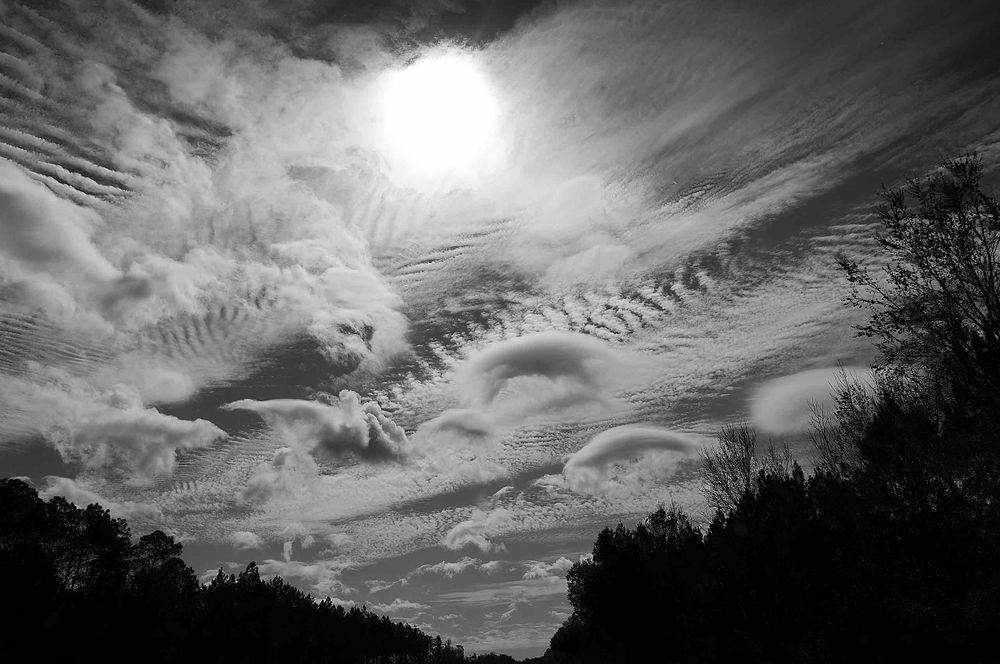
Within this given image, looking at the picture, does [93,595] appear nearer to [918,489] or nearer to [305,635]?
[305,635]

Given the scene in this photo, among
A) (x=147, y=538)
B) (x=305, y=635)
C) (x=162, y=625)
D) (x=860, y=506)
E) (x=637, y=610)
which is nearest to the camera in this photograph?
(x=860, y=506)

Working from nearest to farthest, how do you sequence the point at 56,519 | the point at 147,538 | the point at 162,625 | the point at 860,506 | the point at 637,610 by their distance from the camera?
the point at 860,506 < the point at 162,625 < the point at 637,610 < the point at 56,519 < the point at 147,538

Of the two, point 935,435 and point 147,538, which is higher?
point 147,538

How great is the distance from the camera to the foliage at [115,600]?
42250 millimetres

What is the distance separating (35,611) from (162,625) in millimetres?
11553

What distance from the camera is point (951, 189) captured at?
1545 centimetres

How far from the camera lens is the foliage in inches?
1663

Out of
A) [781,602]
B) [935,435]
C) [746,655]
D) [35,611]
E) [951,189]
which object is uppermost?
[951,189]

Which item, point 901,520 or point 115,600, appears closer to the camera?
point 901,520

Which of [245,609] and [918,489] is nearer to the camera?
[918,489]

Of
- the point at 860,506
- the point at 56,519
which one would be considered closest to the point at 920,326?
the point at 860,506

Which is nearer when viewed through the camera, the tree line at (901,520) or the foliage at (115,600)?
the tree line at (901,520)

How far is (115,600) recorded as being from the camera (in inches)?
1943

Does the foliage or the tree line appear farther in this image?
the foliage
